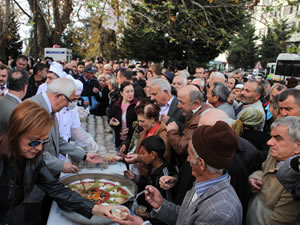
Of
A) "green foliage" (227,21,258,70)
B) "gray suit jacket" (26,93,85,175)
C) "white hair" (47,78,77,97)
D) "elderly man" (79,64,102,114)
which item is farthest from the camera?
"green foliage" (227,21,258,70)

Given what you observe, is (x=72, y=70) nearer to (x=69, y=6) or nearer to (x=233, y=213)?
(x=69, y=6)

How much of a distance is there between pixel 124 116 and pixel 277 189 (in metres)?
2.99

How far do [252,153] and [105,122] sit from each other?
3352 millimetres

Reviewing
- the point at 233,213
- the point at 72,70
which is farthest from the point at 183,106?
the point at 72,70

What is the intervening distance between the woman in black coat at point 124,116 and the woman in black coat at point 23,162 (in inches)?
87.8

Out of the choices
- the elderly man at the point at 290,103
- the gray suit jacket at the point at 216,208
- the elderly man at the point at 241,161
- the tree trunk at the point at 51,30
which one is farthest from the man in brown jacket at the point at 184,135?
the tree trunk at the point at 51,30

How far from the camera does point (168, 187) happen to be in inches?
97.1

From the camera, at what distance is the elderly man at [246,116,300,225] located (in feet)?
6.68

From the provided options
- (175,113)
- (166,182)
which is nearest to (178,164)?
(166,182)

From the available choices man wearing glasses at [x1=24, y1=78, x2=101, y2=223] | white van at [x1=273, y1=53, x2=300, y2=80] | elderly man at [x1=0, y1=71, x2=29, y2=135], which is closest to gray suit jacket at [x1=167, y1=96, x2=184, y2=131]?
man wearing glasses at [x1=24, y1=78, x2=101, y2=223]

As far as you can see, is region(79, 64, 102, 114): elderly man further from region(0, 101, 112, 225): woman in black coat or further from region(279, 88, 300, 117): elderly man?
region(0, 101, 112, 225): woman in black coat

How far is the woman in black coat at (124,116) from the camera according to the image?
453 cm

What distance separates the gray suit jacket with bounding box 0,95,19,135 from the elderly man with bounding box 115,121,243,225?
81.4 inches

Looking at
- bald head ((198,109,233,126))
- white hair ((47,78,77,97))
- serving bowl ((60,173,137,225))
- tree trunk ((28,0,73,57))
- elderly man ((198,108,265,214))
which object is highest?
tree trunk ((28,0,73,57))
